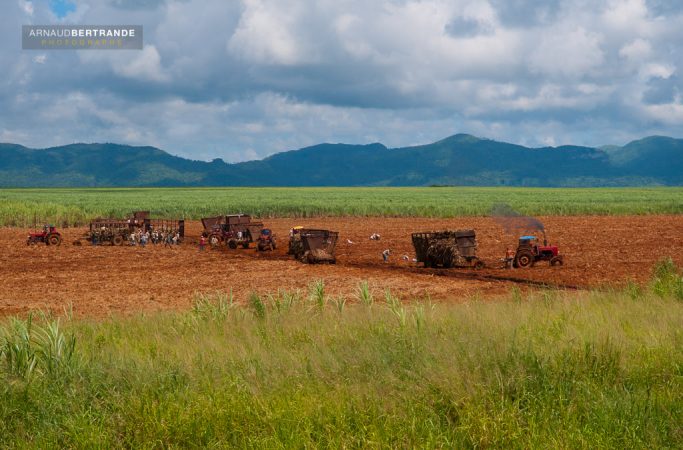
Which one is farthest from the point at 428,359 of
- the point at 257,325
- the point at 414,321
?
the point at 257,325

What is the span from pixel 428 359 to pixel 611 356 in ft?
6.91

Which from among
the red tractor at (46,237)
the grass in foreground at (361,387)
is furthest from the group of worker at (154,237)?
the grass in foreground at (361,387)

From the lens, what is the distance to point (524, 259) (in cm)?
2248

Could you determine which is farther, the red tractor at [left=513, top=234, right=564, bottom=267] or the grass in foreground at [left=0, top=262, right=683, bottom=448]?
the red tractor at [left=513, top=234, right=564, bottom=267]

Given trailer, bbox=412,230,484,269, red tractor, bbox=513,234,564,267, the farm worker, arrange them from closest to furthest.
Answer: the farm worker, red tractor, bbox=513,234,564,267, trailer, bbox=412,230,484,269

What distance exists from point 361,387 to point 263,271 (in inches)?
615

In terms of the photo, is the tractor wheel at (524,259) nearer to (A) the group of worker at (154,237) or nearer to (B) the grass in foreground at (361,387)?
(B) the grass in foreground at (361,387)

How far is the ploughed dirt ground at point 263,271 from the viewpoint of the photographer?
57.2 feet

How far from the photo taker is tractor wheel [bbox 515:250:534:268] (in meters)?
22.4

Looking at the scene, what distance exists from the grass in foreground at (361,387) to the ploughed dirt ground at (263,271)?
537 centimetres

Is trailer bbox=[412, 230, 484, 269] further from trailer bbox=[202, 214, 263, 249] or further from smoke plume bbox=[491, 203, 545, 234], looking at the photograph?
smoke plume bbox=[491, 203, 545, 234]

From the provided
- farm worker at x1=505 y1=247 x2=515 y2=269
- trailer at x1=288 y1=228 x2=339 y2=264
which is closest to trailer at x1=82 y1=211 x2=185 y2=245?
trailer at x1=288 y1=228 x2=339 y2=264

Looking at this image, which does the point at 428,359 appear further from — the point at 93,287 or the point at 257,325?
the point at 93,287

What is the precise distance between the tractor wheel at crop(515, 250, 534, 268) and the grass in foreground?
1285 cm
